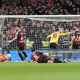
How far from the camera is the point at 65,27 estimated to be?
14727 millimetres

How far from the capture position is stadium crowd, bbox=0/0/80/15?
21688 millimetres

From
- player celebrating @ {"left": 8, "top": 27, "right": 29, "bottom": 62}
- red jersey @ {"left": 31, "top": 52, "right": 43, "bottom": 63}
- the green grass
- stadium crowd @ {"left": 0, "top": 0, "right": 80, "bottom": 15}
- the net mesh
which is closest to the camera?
the green grass

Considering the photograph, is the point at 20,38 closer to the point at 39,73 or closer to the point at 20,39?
the point at 20,39

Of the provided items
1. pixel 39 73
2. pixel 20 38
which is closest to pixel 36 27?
pixel 20 38

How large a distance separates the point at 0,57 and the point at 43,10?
8.00 m

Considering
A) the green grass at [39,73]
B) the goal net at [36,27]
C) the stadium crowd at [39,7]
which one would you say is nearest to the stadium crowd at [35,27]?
the goal net at [36,27]

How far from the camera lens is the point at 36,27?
48.8 ft

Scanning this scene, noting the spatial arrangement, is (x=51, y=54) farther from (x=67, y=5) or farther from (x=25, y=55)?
(x=67, y=5)

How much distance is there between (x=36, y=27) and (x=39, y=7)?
7.27m

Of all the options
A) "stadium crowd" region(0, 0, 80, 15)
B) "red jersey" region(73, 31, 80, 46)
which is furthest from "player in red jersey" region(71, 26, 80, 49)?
"stadium crowd" region(0, 0, 80, 15)

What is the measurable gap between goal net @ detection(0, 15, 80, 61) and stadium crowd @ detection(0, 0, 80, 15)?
6509mm

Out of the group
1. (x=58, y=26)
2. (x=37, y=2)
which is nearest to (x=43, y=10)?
(x=37, y=2)

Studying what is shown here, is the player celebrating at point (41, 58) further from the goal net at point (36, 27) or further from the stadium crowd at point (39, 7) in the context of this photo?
the stadium crowd at point (39, 7)

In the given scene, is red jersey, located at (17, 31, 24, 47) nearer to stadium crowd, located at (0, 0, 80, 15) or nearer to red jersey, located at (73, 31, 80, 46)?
red jersey, located at (73, 31, 80, 46)
